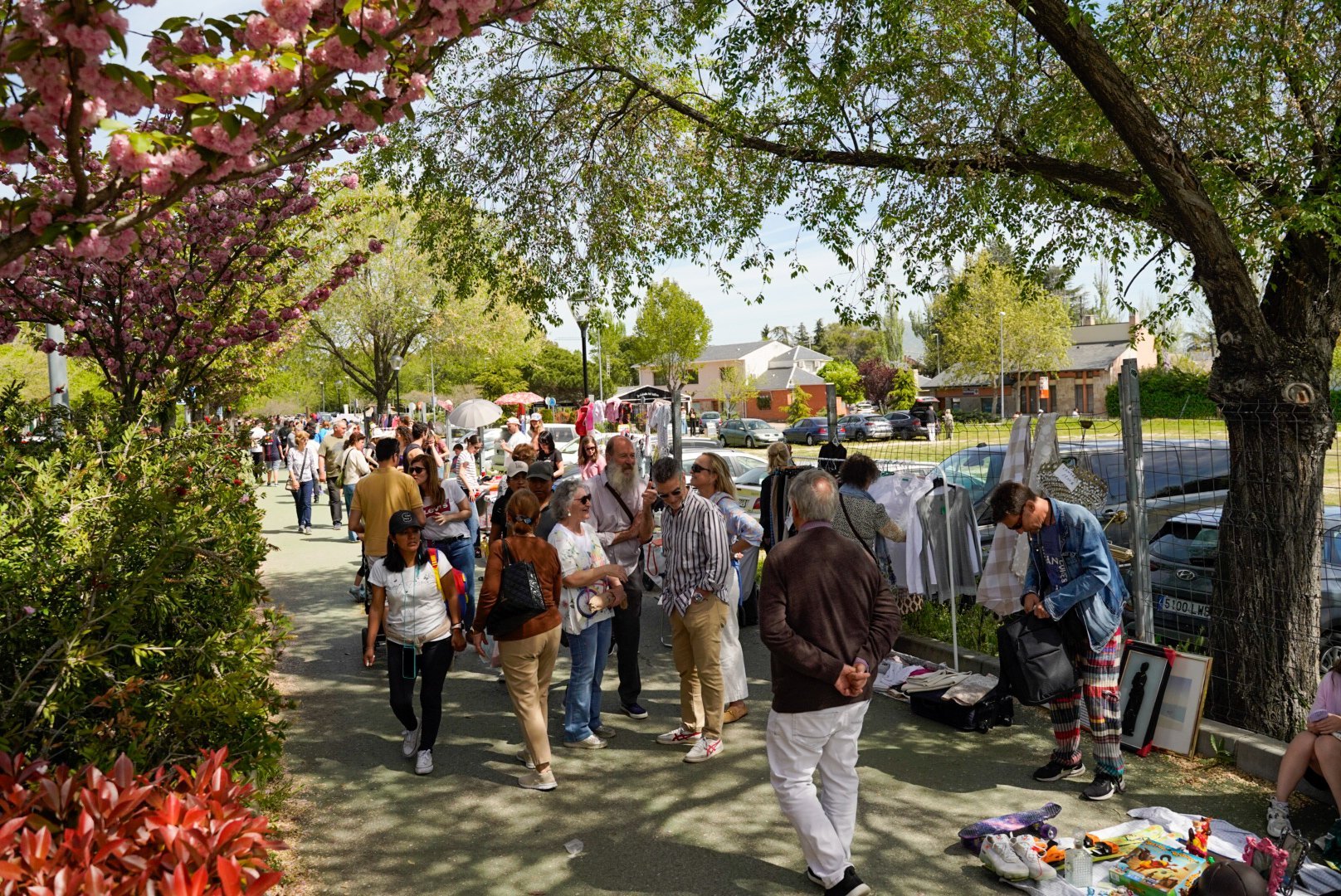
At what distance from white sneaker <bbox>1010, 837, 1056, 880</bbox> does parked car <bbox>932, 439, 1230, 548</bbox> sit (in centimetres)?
331

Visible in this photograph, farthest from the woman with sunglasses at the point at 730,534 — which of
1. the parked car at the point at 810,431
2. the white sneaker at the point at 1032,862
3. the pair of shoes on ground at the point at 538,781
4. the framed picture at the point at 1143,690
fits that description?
the parked car at the point at 810,431

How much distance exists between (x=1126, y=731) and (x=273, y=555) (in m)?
12.2

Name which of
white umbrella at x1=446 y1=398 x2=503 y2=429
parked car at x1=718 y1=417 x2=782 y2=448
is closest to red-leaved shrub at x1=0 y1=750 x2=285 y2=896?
white umbrella at x1=446 y1=398 x2=503 y2=429

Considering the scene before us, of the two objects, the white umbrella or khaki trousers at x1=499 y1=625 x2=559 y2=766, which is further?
the white umbrella

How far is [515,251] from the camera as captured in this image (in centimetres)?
1056

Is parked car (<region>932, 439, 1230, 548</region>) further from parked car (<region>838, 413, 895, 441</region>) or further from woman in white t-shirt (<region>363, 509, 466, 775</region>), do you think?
parked car (<region>838, 413, 895, 441</region>)

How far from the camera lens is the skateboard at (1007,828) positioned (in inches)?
185

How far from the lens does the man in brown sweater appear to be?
418cm

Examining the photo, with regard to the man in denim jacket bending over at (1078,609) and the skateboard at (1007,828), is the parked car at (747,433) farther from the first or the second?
the skateboard at (1007,828)

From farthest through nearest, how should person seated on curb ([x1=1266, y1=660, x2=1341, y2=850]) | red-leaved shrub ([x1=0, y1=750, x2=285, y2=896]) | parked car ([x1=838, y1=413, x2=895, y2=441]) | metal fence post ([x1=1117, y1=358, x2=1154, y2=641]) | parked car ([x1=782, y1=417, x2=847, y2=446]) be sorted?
parked car ([x1=782, y1=417, x2=847, y2=446]) < parked car ([x1=838, y1=413, x2=895, y2=441]) < metal fence post ([x1=1117, y1=358, x2=1154, y2=641]) < person seated on curb ([x1=1266, y1=660, x2=1341, y2=850]) < red-leaved shrub ([x1=0, y1=750, x2=285, y2=896])

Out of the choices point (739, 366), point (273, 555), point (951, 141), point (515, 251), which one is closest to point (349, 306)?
point (273, 555)

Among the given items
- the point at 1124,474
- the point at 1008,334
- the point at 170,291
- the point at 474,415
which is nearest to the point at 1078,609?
the point at 1124,474

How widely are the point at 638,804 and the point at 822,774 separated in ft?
4.59

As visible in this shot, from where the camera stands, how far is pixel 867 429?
42.9m
